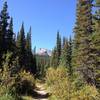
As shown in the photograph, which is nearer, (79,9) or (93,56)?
(93,56)

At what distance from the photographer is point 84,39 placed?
117 feet

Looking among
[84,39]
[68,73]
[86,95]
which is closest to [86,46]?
[84,39]

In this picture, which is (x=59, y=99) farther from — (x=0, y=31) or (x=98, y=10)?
(x=0, y=31)

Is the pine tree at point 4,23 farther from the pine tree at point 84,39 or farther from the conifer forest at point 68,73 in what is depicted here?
the pine tree at point 84,39

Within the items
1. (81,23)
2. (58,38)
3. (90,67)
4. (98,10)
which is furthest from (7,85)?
(58,38)

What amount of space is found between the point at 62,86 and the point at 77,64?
60.7 ft

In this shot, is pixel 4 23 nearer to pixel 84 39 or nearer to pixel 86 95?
pixel 84 39

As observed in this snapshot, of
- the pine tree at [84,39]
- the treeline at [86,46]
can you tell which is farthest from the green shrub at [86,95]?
the pine tree at [84,39]

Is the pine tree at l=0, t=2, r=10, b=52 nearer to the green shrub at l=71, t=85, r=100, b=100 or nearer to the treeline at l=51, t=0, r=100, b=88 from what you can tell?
the treeline at l=51, t=0, r=100, b=88

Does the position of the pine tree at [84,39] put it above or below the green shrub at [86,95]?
above

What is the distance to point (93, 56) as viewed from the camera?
34469mm

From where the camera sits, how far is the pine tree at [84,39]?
114 feet

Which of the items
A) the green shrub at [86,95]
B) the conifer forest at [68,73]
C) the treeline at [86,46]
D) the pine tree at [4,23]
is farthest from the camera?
the pine tree at [4,23]

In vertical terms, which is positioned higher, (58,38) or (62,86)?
(58,38)
